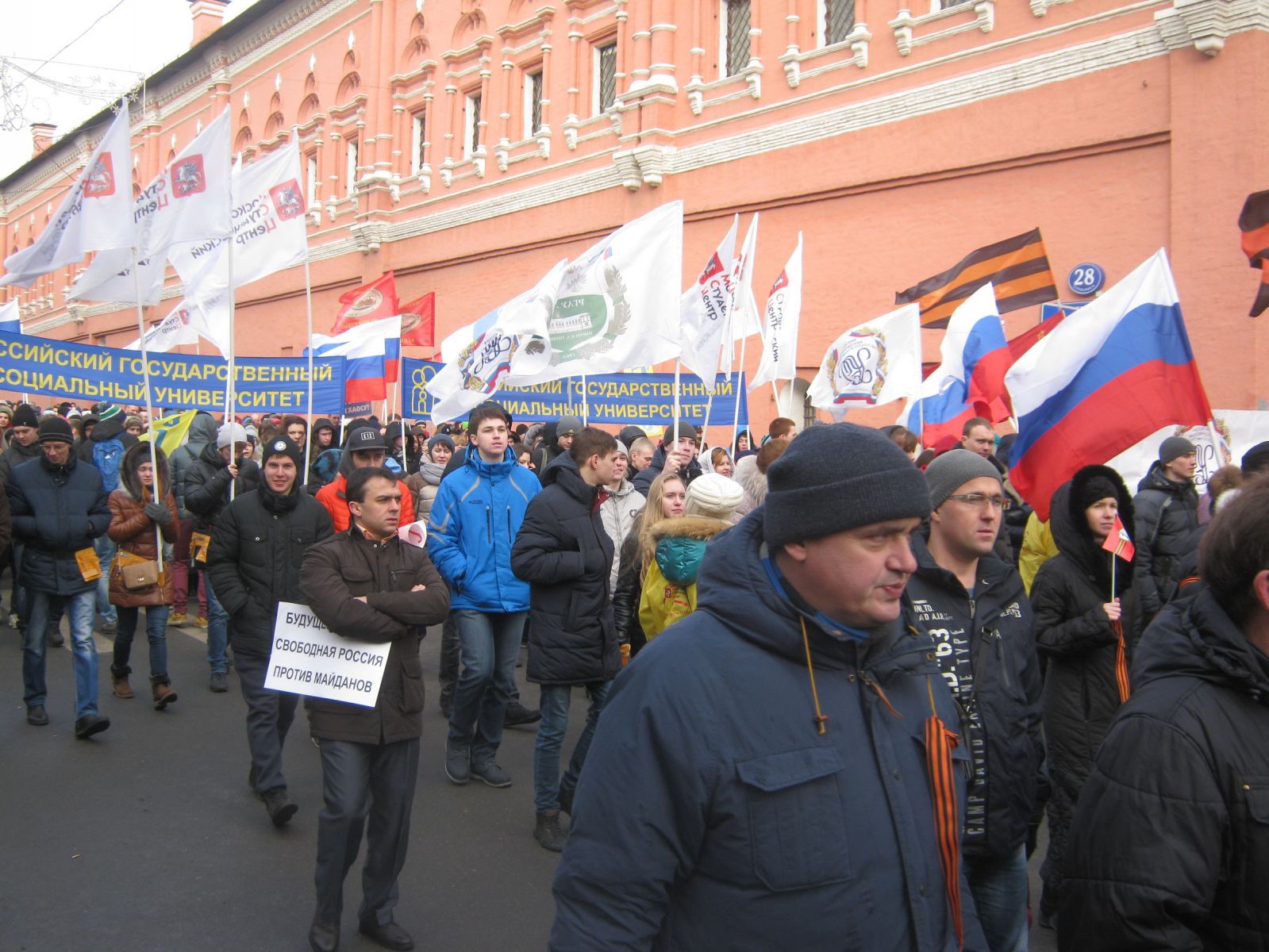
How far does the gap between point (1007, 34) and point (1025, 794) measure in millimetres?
13881

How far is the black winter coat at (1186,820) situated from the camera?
1804mm

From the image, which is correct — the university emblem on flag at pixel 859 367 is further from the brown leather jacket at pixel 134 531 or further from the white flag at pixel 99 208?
the white flag at pixel 99 208

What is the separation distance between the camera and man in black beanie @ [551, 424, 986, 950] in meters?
1.77

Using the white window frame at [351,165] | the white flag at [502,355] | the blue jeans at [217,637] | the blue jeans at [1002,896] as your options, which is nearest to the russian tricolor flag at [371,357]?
the white flag at [502,355]

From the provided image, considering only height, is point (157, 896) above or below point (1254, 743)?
below

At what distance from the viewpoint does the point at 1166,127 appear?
12.9 metres

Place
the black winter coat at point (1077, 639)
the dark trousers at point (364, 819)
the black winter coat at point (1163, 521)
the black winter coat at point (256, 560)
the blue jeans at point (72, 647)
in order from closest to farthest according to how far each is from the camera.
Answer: the dark trousers at point (364, 819)
the black winter coat at point (1077, 639)
the black winter coat at point (256, 560)
the black winter coat at point (1163, 521)
the blue jeans at point (72, 647)

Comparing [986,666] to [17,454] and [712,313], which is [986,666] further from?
[17,454]

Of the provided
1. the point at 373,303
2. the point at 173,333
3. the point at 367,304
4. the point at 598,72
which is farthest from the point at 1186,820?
the point at 598,72

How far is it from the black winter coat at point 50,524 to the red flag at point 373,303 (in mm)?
5970

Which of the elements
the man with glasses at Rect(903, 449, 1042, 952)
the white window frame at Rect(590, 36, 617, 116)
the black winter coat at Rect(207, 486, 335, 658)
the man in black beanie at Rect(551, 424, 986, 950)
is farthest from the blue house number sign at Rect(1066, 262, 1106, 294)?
the man in black beanie at Rect(551, 424, 986, 950)

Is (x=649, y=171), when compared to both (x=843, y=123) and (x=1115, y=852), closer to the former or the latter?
(x=843, y=123)

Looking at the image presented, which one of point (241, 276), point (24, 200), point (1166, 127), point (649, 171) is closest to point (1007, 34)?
point (1166, 127)

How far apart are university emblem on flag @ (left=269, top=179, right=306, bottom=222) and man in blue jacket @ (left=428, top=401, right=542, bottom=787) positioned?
506 cm
